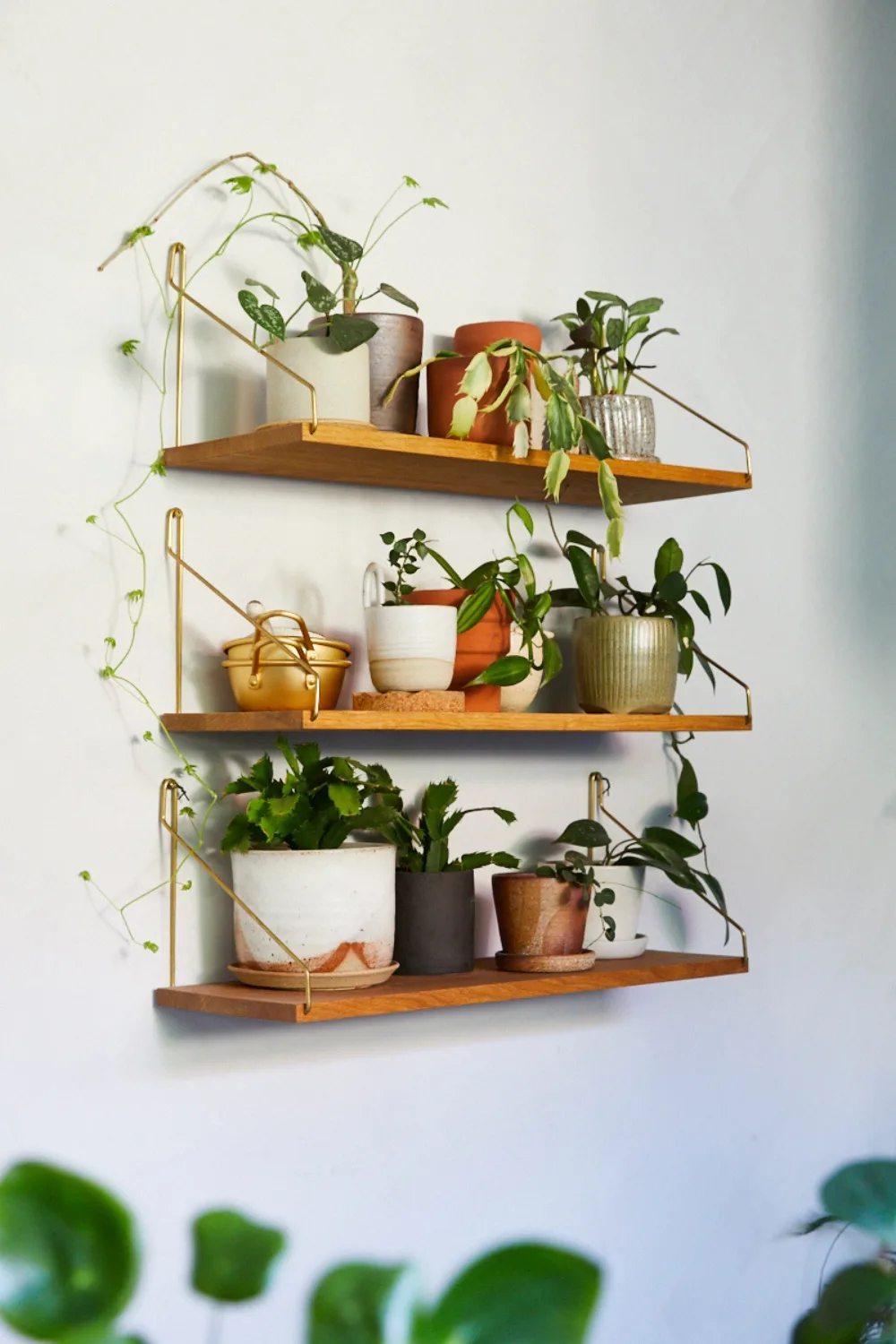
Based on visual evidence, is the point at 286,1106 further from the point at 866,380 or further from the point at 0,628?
the point at 866,380

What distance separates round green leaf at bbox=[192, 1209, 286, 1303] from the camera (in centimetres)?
152

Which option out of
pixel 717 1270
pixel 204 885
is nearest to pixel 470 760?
pixel 204 885

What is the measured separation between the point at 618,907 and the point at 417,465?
0.57 meters

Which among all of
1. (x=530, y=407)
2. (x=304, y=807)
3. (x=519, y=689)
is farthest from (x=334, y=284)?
(x=304, y=807)

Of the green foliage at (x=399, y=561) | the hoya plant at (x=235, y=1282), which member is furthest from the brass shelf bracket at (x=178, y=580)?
the hoya plant at (x=235, y=1282)

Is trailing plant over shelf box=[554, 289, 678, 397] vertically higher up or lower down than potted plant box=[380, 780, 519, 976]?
higher up

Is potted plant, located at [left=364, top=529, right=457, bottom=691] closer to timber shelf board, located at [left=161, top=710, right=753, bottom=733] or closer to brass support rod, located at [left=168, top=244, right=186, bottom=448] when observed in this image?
timber shelf board, located at [left=161, top=710, right=753, bottom=733]

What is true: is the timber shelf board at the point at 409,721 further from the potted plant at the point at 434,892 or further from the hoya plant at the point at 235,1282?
the hoya plant at the point at 235,1282

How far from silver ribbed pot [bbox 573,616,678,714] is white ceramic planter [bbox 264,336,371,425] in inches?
15.9

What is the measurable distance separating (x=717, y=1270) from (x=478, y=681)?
938 millimetres

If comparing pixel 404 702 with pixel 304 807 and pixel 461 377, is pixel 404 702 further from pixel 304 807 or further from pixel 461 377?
pixel 461 377

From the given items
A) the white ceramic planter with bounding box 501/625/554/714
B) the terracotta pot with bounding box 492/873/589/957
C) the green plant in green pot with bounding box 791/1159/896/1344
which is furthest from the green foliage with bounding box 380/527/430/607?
the green plant in green pot with bounding box 791/1159/896/1344

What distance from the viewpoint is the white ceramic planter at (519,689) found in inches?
64.9

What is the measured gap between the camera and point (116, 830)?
1.49m
